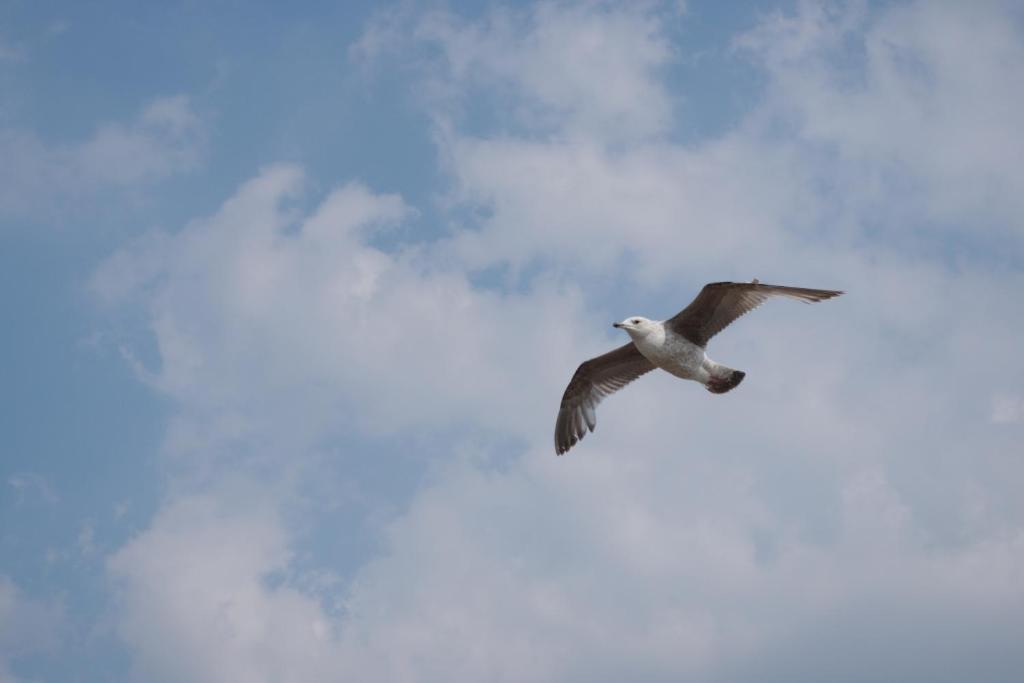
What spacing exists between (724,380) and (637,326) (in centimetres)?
221

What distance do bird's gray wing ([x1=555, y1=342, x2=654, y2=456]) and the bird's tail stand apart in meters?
2.73

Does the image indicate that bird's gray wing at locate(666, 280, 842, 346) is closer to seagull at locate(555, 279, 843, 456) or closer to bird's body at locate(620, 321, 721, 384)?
seagull at locate(555, 279, 843, 456)

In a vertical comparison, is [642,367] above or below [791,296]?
above

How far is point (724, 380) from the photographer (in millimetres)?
22234

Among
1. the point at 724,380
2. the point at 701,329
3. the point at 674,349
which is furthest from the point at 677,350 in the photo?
the point at 724,380

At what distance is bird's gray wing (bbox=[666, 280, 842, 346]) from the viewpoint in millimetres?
21094

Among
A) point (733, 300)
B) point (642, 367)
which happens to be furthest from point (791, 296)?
point (642, 367)

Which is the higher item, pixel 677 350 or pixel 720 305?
pixel 720 305

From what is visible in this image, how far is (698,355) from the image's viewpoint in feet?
73.4

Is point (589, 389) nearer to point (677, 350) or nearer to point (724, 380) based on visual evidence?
point (677, 350)

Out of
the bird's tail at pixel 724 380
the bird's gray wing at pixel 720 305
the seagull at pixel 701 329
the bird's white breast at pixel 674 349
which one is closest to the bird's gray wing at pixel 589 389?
the seagull at pixel 701 329

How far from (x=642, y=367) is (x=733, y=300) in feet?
12.6

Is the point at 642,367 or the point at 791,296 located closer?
the point at 791,296

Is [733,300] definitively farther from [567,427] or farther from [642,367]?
[567,427]
